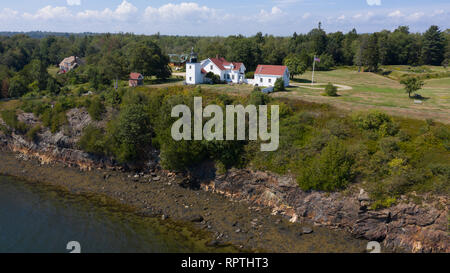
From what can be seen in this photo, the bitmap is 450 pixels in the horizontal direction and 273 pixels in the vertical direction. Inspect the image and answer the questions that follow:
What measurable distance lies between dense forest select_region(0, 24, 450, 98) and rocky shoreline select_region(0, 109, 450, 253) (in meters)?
19.6

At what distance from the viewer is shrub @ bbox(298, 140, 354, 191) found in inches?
1072

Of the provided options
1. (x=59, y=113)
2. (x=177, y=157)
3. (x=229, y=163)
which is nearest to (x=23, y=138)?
(x=59, y=113)

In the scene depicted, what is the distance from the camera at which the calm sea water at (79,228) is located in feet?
79.0

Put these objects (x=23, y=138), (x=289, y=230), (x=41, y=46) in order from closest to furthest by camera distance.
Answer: (x=289, y=230), (x=23, y=138), (x=41, y=46)

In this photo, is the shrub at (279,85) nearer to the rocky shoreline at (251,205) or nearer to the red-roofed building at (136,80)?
the rocky shoreline at (251,205)

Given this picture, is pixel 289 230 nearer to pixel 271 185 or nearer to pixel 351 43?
pixel 271 185

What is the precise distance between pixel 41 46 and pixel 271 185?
109227mm

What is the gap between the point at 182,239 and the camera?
2517cm

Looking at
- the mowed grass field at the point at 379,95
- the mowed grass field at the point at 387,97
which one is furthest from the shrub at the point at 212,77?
the mowed grass field at the point at 387,97

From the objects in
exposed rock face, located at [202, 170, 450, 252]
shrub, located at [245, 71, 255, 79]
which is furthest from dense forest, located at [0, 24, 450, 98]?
exposed rock face, located at [202, 170, 450, 252]

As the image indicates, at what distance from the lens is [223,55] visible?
70.4 meters

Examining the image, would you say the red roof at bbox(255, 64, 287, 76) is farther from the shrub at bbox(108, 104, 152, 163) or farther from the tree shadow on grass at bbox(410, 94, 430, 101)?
the shrub at bbox(108, 104, 152, 163)

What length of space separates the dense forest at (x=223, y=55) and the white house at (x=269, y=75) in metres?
8.99

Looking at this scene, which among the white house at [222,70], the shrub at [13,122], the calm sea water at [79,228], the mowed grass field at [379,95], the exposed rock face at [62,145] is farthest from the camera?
the white house at [222,70]
